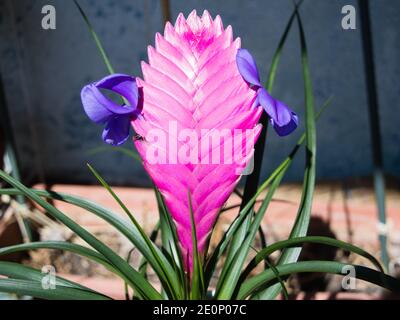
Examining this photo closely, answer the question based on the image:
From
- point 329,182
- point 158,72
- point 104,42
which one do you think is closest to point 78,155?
point 104,42

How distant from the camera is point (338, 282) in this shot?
1646mm

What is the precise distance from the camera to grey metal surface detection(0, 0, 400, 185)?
1943 mm

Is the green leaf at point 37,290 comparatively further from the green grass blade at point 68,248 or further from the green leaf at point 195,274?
the green leaf at point 195,274

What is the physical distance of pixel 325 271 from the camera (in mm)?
877

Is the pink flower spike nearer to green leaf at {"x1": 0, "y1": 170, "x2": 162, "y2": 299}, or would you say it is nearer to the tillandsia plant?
the tillandsia plant

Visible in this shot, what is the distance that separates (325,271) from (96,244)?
335mm

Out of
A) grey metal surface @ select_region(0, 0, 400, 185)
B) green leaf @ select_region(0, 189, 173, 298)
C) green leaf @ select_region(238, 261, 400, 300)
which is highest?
grey metal surface @ select_region(0, 0, 400, 185)

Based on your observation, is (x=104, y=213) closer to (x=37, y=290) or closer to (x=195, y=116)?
(x=37, y=290)

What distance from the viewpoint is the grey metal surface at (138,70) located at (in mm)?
1943

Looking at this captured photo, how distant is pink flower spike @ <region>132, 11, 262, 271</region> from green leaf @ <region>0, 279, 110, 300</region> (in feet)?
0.69

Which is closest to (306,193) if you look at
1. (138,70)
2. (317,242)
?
(317,242)

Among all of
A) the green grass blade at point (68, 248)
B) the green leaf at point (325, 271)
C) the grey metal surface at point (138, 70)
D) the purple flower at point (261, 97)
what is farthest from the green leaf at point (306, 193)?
the grey metal surface at point (138, 70)

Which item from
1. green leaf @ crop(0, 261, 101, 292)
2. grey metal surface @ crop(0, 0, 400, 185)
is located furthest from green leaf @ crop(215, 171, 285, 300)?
grey metal surface @ crop(0, 0, 400, 185)
